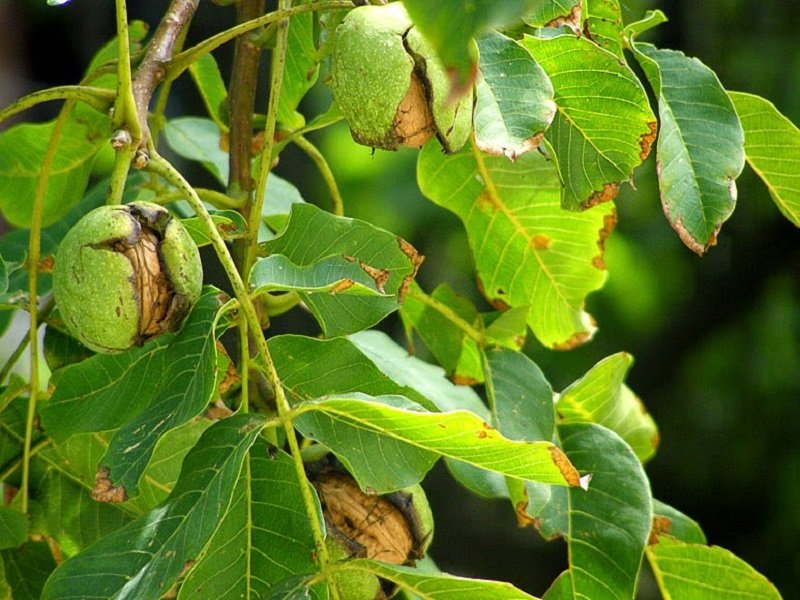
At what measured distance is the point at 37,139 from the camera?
1.27 metres

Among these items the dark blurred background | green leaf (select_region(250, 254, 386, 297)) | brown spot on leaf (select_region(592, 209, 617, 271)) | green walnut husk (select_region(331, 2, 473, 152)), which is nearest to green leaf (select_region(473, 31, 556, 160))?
green walnut husk (select_region(331, 2, 473, 152))

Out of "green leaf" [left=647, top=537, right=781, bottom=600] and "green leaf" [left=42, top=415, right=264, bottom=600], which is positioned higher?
"green leaf" [left=42, top=415, right=264, bottom=600]

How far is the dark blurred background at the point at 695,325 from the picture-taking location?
278 cm

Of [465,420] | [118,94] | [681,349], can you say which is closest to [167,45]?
[118,94]

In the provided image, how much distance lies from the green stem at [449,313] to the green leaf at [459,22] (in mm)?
608

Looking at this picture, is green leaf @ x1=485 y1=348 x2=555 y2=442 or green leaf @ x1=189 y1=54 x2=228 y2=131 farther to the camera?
green leaf @ x1=189 y1=54 x2=228 y2=131

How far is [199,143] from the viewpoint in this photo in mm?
1446

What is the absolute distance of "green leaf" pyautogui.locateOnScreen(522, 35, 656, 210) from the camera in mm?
896

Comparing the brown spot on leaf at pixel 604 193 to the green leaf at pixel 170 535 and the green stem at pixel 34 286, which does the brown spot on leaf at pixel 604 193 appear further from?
the green stem at pixel 34 286

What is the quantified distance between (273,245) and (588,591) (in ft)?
1.28

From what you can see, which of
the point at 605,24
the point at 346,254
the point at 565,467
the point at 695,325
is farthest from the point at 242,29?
the point at 695,325

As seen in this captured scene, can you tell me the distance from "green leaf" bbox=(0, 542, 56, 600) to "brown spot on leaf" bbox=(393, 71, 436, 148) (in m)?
0.48

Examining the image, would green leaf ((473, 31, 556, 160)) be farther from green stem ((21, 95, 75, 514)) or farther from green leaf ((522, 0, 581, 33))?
green stem ((21, 95, 75, 514))

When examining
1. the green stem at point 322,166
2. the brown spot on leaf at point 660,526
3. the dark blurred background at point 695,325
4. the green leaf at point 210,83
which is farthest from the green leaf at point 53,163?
the dark blurred background at point 695,325
